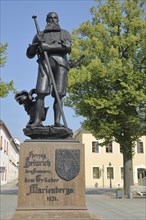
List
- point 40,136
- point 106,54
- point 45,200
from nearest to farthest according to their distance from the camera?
point 45,200 → point 40,136 → point 106,54

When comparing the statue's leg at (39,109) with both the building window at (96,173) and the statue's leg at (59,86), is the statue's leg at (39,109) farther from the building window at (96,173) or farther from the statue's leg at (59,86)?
the building window at (96,173)

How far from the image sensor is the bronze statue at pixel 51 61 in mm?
7129

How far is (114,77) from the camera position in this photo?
20594 millimetres

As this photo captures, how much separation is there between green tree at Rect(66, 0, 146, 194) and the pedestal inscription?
13904 mm

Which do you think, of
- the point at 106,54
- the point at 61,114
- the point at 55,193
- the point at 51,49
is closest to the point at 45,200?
the point at 55,193

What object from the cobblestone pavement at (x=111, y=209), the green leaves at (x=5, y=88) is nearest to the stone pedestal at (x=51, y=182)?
the cobblestone pavement at (x=111, y=209)

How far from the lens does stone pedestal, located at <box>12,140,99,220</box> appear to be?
6070 mm

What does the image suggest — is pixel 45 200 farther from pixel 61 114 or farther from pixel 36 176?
pixel 61 114

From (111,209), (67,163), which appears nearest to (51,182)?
(67,163)

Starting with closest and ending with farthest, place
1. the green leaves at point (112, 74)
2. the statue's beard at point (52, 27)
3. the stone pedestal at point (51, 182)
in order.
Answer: the stone pedestal at point (51, 182), the statue's beard at point (52, 27), the green leaves at point (112, 74)

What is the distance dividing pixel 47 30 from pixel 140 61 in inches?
594

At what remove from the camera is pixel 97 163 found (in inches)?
1698

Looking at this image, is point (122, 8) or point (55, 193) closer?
point (55, 193)

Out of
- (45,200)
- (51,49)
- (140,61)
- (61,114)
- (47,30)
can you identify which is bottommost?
(45,200)
